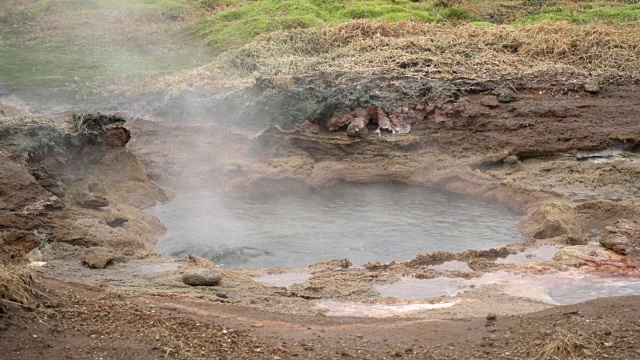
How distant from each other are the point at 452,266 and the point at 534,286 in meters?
1.20

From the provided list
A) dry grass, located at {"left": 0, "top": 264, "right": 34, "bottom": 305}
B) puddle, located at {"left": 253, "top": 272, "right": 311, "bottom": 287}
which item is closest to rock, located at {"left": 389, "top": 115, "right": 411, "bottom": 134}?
puddle, located at {"left": 253, "top": 272, "right": 311, "bottom": 287}

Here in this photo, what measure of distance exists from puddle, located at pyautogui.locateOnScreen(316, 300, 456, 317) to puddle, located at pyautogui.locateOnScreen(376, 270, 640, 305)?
1.30 feet

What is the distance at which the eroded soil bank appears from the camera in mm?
5730

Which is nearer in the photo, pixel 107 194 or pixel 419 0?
pixel 107 194

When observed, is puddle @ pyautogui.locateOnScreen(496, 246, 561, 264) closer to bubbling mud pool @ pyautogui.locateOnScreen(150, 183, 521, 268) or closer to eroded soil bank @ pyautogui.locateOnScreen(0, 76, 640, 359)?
eroded soil bank @ pyautogui.locateOnScreen(0, 76, 640, 359)

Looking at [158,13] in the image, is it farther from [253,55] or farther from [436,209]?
[436,209]

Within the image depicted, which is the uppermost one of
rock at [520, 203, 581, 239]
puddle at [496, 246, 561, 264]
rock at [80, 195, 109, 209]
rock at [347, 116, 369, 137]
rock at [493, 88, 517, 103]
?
rock at [493, 88, 517, 103]

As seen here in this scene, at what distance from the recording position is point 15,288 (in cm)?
564

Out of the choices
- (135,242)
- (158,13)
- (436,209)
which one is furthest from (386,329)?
(158,13)

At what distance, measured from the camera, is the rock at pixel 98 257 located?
855 cm

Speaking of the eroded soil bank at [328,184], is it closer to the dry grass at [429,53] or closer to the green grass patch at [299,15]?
the dry grass at [429,53]

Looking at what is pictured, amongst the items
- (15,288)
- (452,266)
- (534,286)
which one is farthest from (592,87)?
(15,288)

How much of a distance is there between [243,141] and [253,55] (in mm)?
3887

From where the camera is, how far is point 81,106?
16531 mm
